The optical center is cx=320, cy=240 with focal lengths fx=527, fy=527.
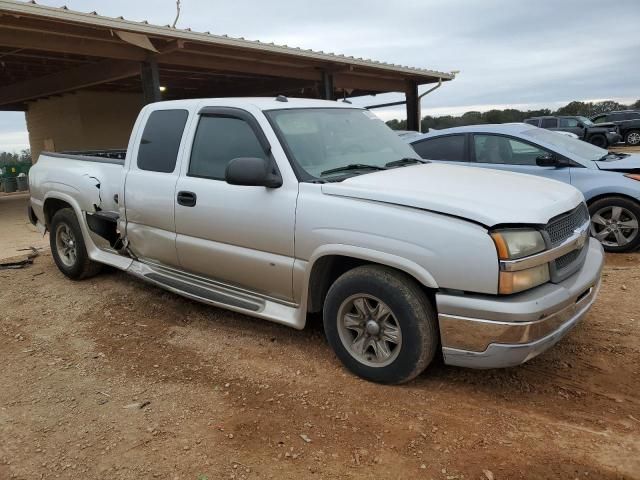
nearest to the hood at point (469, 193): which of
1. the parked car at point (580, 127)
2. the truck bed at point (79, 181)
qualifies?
the truck bed at point (79, 181)

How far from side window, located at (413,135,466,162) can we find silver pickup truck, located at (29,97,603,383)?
9.27 feet

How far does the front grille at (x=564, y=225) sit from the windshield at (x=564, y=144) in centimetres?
344

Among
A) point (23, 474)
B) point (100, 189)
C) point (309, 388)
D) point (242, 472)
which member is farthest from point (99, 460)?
point (100, 189)

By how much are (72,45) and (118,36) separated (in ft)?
3.33

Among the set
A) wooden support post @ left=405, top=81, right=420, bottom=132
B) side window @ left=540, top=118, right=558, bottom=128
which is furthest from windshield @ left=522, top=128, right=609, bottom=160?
side window @ left=540, top=118, right=558, bottom=128

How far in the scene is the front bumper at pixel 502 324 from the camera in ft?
9.23

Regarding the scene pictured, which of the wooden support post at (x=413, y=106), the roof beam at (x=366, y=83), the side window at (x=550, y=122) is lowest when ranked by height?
the side window at (x=550, y=122)

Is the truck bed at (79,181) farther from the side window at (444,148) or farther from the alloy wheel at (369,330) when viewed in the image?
the side window at (444,148)

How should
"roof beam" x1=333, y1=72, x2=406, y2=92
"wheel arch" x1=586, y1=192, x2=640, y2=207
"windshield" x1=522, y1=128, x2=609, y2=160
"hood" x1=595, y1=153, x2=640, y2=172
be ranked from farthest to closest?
"roof beam" x1=333, y1=72, x2=406, y2=92, "windshield" x1=522, y1=128, x2=609, y2=160, "hood" x1=595, y1=153, x2=640, y2=172, "wheel arch" x1=586, y1=192, x2=640, y2=207

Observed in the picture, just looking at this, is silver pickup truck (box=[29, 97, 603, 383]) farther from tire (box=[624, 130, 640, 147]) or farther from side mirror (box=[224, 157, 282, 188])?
tire (box=[624, 130, 640, 147])

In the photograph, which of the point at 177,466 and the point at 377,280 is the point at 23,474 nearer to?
the point at 177,466

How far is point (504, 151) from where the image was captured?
689cm

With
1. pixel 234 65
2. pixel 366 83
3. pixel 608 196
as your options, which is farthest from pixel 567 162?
pixel 366 83

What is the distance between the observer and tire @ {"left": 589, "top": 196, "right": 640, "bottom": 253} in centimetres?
617
